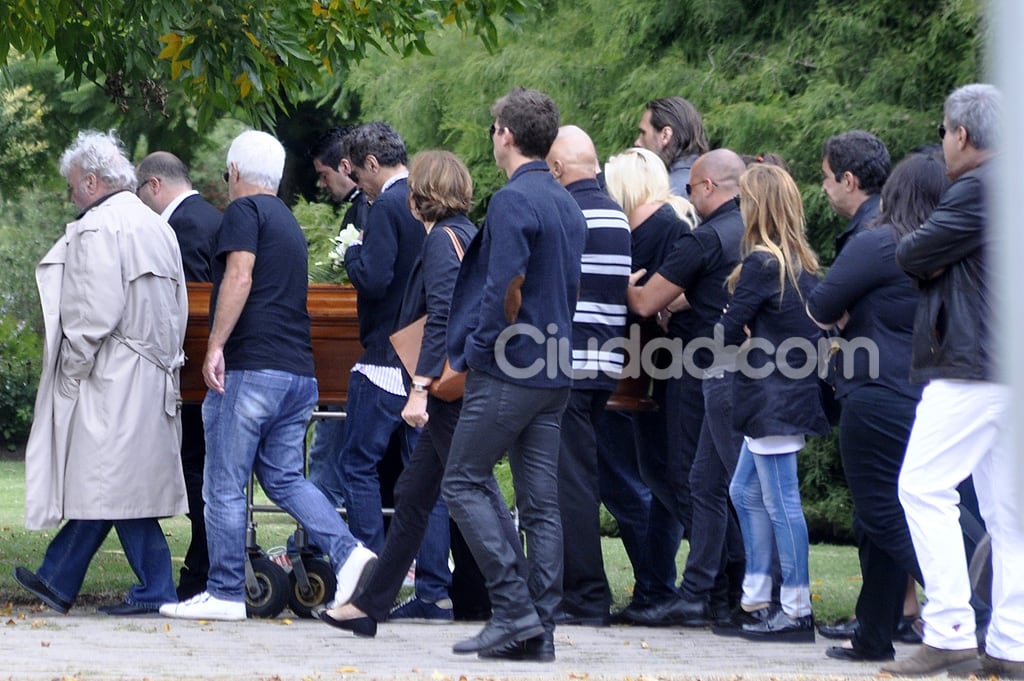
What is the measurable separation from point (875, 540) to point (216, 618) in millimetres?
2756

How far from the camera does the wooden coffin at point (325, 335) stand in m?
7.26

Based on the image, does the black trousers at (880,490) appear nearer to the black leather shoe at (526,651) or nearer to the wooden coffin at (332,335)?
the black leather shoe at (526,651)

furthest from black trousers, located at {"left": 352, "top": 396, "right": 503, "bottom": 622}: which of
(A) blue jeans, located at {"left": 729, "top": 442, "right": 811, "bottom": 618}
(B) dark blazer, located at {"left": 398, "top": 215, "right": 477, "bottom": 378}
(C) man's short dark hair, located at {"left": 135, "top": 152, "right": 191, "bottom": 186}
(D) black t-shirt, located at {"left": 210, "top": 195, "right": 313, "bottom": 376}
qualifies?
(C) man's short dark hair, located at {"left": 135, "top": 152, "right": 191, "bottom": 186}

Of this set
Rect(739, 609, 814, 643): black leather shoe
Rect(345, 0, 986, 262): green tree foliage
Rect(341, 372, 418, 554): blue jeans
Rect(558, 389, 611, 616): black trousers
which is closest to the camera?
Rect(739, 609, 814, 643): black leather shoe

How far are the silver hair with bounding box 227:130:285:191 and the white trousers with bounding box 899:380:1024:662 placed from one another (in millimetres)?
2959

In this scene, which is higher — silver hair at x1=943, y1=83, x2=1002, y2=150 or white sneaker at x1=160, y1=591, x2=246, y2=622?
silver hair at x1=943, y1=83, x2=1002, y2=150

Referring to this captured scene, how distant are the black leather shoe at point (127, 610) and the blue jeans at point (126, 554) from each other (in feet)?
0.06

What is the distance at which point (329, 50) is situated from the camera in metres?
8.65

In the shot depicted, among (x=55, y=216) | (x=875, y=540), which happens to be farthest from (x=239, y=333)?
(x=55, y=216)

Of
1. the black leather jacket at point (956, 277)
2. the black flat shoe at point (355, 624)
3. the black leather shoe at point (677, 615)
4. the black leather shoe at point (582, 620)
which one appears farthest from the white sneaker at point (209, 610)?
the black leather jacket at point (956, 277)

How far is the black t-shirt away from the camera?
664 centimetres

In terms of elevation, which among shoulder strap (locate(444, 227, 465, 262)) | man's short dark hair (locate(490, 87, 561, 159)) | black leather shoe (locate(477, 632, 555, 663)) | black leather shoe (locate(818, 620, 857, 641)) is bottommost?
black leather shoe (locate(818, 620, 857, 641))

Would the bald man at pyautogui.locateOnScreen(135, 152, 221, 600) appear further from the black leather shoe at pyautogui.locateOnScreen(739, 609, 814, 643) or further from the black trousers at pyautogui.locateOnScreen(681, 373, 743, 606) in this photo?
the black leather shoe at pyautogui.locateOnScreen(739, 609, 814, 643)

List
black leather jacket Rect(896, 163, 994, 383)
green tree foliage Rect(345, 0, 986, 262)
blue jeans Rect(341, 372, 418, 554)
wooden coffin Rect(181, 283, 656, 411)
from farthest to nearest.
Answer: green tree foliage Rect(345, 0, 986, 262) < wooden coffin Rect(181, 283, 656, 411) < blue jeans Rect(341, 372, 418, 554) < black leather jacket Rect(896, 163, 994, 383)
